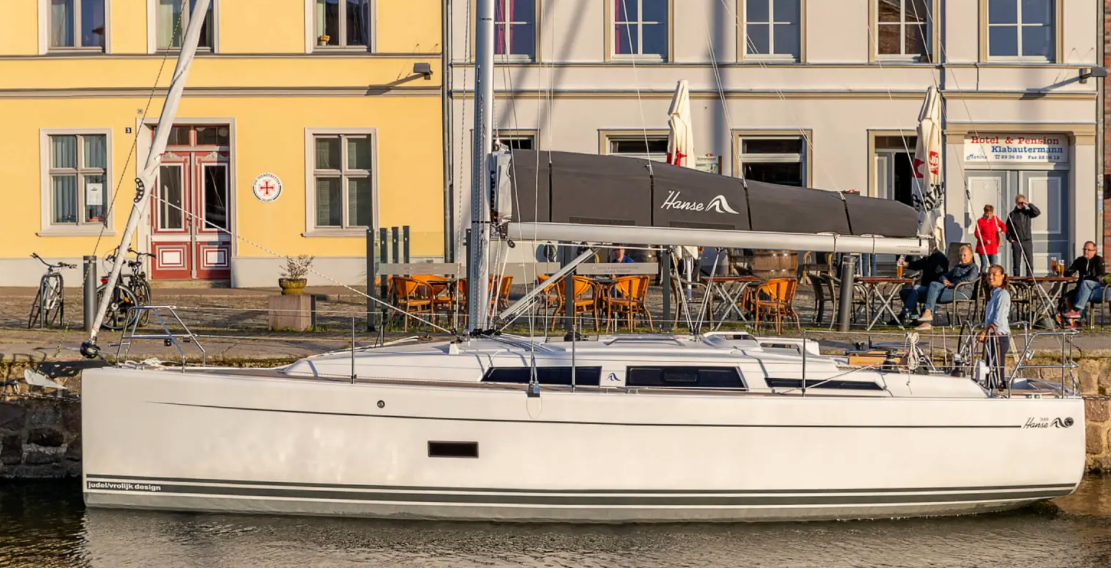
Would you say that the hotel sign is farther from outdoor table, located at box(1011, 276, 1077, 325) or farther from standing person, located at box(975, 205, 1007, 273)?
outdoor table, located at box(1011, 276, 1077, 325)

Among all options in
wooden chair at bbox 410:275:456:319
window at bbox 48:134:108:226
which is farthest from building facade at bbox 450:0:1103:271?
wooden chair at bbox 410:275:456:319

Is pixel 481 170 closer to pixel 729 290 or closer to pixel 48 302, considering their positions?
pixel 729 290

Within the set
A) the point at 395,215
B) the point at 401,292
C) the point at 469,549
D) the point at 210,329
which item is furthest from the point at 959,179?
the point at 469,549

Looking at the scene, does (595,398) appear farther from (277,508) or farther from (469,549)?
(277,508)

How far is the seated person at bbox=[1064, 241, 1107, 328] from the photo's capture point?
1576cm

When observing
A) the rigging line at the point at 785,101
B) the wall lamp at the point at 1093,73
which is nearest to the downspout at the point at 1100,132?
the wall lamp at the point at 1093,73

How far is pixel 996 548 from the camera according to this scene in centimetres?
995

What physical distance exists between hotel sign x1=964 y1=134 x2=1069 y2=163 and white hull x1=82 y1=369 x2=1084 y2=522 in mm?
13790

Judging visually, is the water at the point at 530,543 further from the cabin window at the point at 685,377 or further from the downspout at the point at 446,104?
the downspout at the point at 446,104

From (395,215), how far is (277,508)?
1291cm

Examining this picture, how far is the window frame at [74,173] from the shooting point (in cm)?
2250

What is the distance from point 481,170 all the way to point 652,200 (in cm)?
150

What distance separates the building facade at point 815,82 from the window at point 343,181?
5.12 feet

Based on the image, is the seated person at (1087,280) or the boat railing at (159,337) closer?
the boat railing at (159,337)
